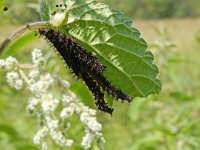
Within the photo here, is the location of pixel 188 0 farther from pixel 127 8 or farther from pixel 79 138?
pixel 79 138

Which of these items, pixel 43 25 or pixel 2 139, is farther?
pixel 2 139

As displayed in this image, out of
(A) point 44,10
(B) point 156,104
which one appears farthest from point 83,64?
(B) point 156,104

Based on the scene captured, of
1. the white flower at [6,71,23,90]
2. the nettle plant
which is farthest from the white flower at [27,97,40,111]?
the nettle plant

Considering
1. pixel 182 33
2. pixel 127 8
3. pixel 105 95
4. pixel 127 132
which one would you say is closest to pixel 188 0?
pixel 127 8

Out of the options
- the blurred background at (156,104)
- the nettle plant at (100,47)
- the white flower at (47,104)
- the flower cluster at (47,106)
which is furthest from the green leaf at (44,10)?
the blurred background at (156,104)

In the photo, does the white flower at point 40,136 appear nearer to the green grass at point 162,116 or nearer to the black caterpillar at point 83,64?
the black caterpillar at point 83,64

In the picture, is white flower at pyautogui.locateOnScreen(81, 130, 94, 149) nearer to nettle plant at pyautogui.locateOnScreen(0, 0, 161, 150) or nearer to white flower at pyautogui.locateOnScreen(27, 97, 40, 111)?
white flower at pyautogui.locateOnScreen(27, 97, 40, 111)
